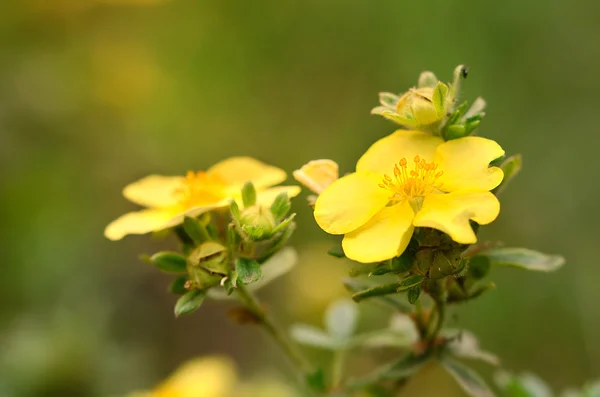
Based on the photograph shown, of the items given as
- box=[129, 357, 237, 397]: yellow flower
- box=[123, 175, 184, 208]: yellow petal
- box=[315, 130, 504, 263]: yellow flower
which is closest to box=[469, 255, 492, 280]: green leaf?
box=[315, 130, 504, 263]: yellow flower

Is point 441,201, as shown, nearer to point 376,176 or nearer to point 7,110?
point 376,176

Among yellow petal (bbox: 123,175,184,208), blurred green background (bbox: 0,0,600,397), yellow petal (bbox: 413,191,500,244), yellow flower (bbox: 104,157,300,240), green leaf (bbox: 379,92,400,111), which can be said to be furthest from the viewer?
blurred green background (bbox: 0,0,600,397)

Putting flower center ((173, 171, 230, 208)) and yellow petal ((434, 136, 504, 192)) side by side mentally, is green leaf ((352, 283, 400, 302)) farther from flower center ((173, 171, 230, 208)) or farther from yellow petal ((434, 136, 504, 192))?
flower center ((173, 171, 230, 208))

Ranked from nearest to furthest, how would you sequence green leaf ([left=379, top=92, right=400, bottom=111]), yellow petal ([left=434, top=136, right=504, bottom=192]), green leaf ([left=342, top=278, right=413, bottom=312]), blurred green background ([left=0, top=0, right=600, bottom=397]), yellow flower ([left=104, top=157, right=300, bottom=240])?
1. yellow petal ([left=434, top=136, right=504, bottom=192])
2. green leaf ([left=379, top=92, right=400, bottom=111])
3. green leaf ([left=342, top=278, right=413, bottom=312])
4. yellow flower ([left=104, top=157, right=300, bottom=240])
5. blurred green background ([left=0, top=0, right=600, bottom=397])

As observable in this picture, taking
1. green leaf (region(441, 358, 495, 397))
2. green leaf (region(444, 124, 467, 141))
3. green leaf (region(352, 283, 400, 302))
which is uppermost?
green leaf (region(444, 124, 467, 141))

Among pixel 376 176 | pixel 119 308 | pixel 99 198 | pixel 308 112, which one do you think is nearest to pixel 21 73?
pixel 99 198

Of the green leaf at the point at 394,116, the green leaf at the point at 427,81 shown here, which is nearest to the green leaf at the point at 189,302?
the green leaf at the point at 394,116

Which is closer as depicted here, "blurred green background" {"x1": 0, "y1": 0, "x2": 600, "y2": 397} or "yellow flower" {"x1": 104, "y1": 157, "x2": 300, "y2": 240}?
"yellow flower" {"x1": 104, "y1": 157, "x2": 300, "y2": 240}

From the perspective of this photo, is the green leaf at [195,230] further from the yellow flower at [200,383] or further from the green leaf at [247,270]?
the yellow flower at [200,383]

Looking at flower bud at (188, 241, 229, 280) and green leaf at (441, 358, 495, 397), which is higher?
flower bud at (188, 241, 229, 280)
